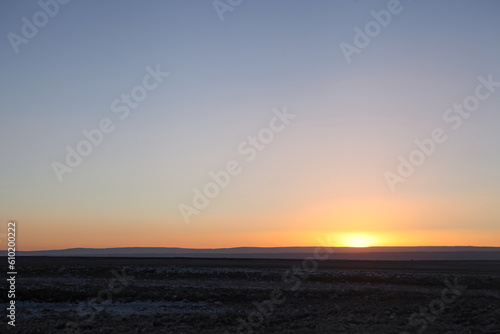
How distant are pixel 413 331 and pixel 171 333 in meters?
11.1

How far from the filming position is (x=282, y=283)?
37344 millimetres

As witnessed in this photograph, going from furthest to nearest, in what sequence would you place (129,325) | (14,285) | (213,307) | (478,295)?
(14,285) → (478,295) → (213,307) → (129,325)

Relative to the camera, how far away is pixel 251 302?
94.8 ft

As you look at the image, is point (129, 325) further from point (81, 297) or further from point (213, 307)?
point (81, 297)

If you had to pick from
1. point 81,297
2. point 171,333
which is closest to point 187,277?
point 81,297

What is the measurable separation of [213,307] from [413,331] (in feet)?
40.0

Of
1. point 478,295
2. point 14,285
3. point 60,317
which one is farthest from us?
point 14,285

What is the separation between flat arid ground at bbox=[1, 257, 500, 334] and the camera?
852 inches

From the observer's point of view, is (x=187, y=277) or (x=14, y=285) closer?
(x=14, y=285)

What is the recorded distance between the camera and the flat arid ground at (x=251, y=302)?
21.6 metres

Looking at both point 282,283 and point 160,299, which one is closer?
point 160,299

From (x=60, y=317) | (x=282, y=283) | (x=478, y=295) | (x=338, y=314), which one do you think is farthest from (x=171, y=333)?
(x=478, y=295)

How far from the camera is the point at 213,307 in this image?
91.2ft

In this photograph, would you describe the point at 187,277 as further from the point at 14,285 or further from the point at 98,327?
the point at 98,327
